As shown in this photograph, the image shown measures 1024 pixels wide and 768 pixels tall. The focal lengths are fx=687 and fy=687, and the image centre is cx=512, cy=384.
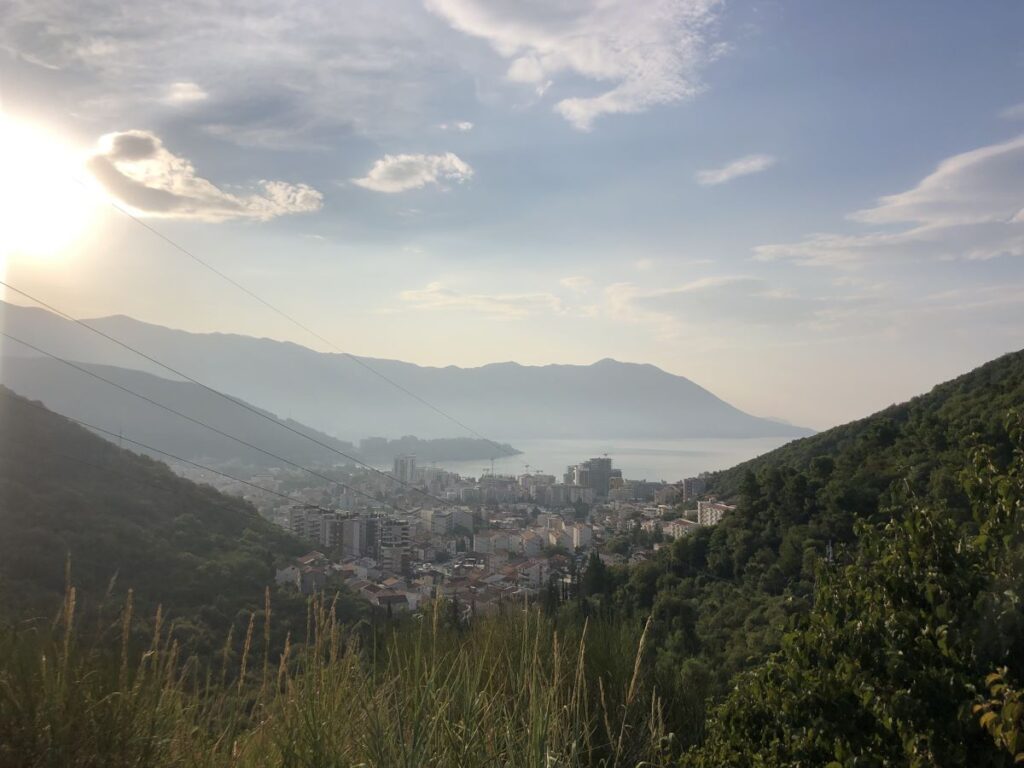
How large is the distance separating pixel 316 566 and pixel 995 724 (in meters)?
14.2

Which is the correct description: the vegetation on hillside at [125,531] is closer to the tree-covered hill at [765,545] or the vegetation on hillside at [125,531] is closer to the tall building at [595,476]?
the tree-covered hill at [765,545]

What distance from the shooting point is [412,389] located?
69.7 m

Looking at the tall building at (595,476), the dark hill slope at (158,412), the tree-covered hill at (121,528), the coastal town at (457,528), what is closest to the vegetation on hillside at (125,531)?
the tree-covered hill at (121,528)

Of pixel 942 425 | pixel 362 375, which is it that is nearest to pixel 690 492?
pixel 942 425

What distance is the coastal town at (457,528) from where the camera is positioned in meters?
14.3

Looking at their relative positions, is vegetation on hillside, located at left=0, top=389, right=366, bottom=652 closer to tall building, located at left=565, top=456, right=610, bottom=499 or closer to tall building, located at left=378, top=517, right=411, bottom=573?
tall building, located at left=378, top=517, right=411, bottom=573

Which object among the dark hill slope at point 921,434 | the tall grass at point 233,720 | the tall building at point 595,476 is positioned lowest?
the tall building at point 595,476

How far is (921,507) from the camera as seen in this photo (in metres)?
2.37

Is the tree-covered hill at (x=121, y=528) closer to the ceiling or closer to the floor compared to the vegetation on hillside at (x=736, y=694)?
closer to the floor

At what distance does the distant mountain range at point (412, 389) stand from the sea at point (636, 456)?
122 inches

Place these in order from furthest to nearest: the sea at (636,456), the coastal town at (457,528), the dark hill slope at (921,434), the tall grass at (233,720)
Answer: the sea at (636,456) < the coastal town at (457,528) < the dark hill slope at (921,434) < the tall grass at (233,720)

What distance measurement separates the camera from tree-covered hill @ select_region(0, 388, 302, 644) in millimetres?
9148

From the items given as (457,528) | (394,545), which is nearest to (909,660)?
(394,545)

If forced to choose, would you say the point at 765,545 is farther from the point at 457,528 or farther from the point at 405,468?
the point at 405,468
